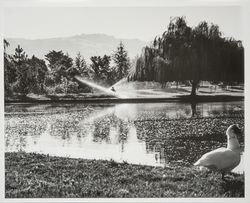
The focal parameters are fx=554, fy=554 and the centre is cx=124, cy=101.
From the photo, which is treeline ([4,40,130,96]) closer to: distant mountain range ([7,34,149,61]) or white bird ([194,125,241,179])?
distant mountain range ([7,34,149,61])

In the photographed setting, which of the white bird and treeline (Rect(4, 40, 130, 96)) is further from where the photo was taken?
treeline (Rect(4, 40, 130, 96))

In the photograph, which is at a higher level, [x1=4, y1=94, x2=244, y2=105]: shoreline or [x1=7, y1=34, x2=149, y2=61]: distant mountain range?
[x1=7, y1=34, x2=149, y2=61]: distant mountain range

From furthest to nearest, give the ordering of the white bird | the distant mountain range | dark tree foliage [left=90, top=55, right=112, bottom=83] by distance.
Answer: dark tree foliage [left=90, top=55, right=112, bottom=83]
the distant mountain range
the white bird

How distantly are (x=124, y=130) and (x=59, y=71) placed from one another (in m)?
0.79

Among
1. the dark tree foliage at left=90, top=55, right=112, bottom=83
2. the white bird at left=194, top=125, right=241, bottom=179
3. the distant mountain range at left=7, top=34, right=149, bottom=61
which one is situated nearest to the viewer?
the white bird at left=194, top=125, right=241, bottom=179

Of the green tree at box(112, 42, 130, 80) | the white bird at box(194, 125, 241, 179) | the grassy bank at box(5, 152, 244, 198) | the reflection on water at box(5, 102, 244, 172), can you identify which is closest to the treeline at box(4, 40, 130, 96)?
the green tree at box(112, 42, 130, 80)

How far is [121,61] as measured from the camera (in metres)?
4.94

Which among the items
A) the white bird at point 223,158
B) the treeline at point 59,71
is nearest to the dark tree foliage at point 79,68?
the treeline at point 59,71

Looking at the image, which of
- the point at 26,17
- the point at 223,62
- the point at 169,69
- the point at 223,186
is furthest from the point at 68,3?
the point at 223,186

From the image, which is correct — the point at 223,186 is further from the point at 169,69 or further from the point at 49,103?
the point at 49,103

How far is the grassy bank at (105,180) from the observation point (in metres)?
4.73

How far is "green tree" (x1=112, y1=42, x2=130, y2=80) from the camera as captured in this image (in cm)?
489

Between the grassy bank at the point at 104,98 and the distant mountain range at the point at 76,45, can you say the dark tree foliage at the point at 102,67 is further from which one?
the grassy bank at the point at 104,98

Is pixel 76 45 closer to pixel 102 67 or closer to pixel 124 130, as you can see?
pixel 102 67
